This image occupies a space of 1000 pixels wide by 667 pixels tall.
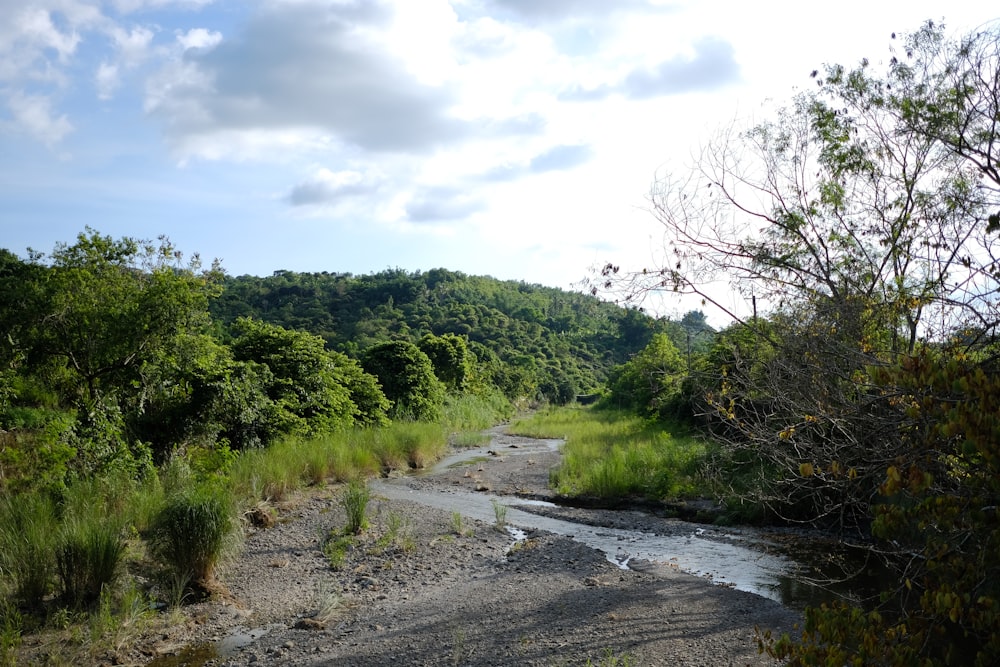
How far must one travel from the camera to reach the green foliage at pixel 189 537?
830 centimetres

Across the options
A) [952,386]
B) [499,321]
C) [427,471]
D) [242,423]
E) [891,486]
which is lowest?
[427,471]

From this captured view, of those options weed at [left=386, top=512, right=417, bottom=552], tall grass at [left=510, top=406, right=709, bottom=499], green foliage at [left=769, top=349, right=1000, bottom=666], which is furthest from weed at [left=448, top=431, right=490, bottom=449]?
green foliage at [left=769, top=349, right=1000, bottom=666]

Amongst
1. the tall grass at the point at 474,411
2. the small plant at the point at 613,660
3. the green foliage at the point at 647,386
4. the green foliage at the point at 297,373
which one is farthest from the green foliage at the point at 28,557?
the tall grass at the point at 474,411

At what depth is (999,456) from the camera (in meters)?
3.04

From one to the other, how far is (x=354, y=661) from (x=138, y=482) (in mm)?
5949

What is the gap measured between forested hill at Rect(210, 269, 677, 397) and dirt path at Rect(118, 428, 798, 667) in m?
28.3

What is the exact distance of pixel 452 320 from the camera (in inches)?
2324

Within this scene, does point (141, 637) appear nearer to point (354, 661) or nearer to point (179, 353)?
point (354, 661)

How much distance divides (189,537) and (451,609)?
10.3 ft

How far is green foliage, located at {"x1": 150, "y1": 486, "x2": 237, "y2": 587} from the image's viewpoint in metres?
8.30

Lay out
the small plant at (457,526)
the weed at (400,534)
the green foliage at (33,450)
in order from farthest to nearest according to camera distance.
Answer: the small plant at (457,526) → the weed at (400,534) → the green foliage at (33,450)

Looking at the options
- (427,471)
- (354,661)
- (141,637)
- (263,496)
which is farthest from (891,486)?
(427,471)

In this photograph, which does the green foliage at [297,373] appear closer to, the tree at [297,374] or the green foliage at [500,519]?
the tree at [297,374]

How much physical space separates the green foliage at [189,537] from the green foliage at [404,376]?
1910 centimetres
